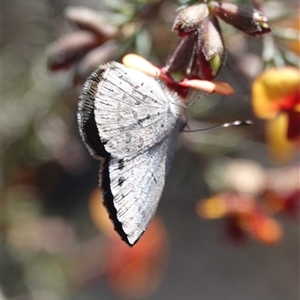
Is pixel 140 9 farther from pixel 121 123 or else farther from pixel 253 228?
pixel 253 228

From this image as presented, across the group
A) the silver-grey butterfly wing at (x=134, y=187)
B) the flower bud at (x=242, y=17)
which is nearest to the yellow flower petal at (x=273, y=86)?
the flower bud at (x=242, y=17)

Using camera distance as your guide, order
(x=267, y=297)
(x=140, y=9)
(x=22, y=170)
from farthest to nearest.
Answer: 1. (x=267, y=297)
2. (x=22, y=170)
3. (x=140, y=9)

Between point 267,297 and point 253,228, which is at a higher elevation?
point 253,228

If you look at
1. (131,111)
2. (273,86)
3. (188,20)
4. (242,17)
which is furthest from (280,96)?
(131,111)

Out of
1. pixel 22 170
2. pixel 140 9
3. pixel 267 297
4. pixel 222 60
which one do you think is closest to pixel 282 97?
pixel 222 60

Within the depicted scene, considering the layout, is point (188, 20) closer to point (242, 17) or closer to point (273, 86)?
point (242, 17)

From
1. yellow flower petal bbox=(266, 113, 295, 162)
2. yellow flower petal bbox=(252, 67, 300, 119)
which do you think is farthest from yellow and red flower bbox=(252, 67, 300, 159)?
yellow flower petal bbox=(266, 113, 295, 162)

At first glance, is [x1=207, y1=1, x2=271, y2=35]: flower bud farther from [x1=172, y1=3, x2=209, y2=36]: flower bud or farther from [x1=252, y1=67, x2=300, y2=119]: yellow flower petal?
[x1=252, y1=67, x2=300, y2=119]: yellow flower petal
